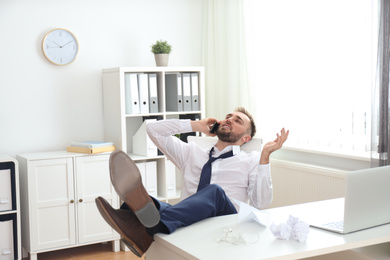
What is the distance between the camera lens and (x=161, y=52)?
4508 mm

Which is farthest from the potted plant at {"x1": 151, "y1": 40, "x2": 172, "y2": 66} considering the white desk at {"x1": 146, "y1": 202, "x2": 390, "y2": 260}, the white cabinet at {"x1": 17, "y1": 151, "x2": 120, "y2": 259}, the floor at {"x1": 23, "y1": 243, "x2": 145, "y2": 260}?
the white desk at {"x1": 146, "y1": 202, "x2": 390, "y2": 260}

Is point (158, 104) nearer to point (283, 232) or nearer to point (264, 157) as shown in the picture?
point (264, 157)

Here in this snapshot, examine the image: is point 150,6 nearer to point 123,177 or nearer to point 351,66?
point 351,66

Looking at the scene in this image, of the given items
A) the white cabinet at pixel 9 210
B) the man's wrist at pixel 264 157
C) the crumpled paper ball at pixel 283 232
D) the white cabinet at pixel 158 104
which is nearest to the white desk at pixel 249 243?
the crumpled paper ball at pixel 283 232

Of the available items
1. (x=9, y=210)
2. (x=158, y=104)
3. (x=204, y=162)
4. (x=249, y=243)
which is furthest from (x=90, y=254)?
(x=249, y=243)

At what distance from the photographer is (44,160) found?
394cm

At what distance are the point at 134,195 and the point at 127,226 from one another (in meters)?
0.13

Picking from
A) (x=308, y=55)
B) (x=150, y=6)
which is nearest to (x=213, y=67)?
(x=150, y=6)

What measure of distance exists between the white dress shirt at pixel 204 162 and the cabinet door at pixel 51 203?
111 centimetres

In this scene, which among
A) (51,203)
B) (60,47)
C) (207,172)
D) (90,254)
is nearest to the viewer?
(207,172)

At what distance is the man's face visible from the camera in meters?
3.22

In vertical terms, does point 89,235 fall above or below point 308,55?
below

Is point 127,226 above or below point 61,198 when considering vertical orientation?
above

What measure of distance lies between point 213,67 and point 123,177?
3004 mm
